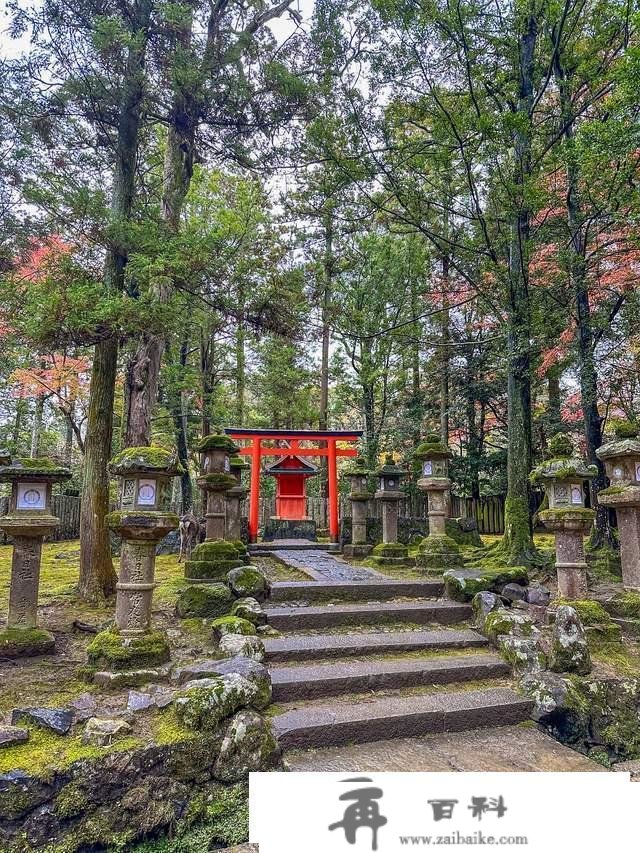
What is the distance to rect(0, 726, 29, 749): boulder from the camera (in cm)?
272

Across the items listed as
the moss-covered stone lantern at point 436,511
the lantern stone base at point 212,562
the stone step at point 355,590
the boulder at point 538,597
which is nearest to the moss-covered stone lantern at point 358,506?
the moss-covered stone lantern at point 436,511

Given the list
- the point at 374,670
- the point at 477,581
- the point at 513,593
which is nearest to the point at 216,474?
the point at 374,670

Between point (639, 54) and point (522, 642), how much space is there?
5.69m

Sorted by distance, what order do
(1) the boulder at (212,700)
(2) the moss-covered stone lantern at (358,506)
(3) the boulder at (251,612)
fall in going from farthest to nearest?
(2) the moss-covered stone lantern at (358,506) < (3) the boulder at (251,612) < (1) the boulder at (212,700)

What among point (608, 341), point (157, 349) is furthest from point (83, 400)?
point (608, 341)

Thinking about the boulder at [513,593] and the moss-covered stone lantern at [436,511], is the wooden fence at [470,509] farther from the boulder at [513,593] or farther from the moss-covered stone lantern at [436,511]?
the boulder at [513,593]

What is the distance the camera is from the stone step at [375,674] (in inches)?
149

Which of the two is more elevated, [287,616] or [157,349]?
[157,349]

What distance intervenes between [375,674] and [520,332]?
17.9 feet

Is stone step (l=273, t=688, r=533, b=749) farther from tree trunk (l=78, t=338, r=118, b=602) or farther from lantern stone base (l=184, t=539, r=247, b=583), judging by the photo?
tree trunk (l=78, t=338, r=118, b=602)

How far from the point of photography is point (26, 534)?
438 cm

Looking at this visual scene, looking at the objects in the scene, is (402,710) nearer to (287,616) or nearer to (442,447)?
(287,616)

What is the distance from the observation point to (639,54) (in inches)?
185

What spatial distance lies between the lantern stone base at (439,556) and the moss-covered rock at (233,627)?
342cm
